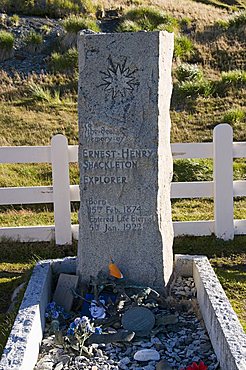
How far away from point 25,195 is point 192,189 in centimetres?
190

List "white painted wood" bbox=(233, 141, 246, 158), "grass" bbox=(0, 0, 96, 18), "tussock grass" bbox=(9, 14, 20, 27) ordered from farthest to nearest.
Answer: "grass" bbox=(0, 0, 96, 18)
"tussock grass" bbox=(9, 14, 20, 27)
"white painted wood" bbox=(233, 141, 246, 158)

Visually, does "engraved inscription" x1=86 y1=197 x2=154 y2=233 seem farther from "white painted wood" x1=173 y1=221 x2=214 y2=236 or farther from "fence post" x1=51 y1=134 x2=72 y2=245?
"white painted wood" x1=173 y1=221 x2=214 y2=236

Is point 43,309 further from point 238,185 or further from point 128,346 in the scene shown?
point 238,185

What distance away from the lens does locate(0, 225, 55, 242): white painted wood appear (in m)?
7.79

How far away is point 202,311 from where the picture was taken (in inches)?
206

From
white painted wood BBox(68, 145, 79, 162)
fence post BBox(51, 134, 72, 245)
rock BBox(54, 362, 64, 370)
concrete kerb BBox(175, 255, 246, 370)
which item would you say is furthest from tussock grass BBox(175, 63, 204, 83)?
rock BBox(54, 362, 64, 370)

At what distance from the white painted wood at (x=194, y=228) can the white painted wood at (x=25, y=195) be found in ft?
4.85

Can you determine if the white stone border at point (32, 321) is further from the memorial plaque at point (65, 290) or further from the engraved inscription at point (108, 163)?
the engraved inscription at point (108, 163)

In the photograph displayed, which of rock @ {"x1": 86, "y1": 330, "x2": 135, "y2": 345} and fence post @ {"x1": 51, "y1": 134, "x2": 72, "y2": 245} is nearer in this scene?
rock @ {"x1": 86, "y1": 330, "x2": 135, "y2": 345}

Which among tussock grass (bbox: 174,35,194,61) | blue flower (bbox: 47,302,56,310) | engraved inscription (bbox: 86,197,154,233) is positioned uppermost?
tussock grass (bbox: 174,35,194,61)

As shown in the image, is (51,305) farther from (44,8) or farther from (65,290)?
(44,8)

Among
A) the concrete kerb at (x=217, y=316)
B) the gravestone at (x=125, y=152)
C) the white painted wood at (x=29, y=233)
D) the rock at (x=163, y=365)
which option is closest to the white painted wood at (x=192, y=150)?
the white painted wood at (x=29, y=233)

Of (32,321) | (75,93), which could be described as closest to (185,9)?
(75,93)

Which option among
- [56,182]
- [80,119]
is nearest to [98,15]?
[56,182]
